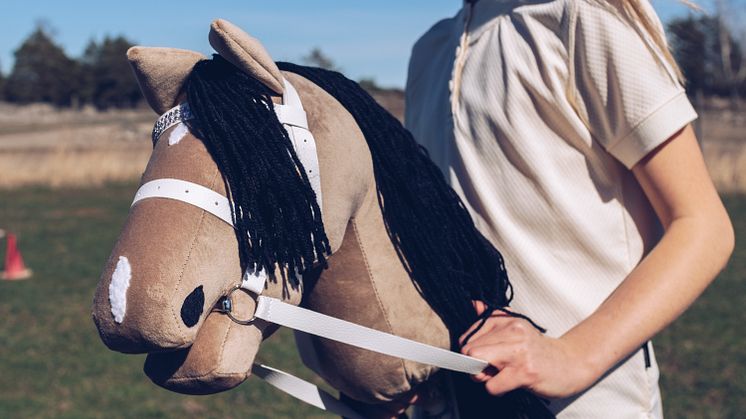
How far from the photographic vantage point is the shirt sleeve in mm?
1210

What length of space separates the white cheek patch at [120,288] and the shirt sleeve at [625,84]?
0.73m

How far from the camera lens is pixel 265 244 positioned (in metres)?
1.00

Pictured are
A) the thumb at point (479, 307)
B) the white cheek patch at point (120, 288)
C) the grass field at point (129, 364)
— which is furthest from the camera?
the grass field at point (129, 364)

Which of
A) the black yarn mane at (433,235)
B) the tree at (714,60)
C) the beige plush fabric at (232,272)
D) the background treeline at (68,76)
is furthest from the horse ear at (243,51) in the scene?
the background treeline at (68,76)

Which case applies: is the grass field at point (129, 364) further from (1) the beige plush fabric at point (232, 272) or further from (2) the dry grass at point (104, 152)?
(1) the beige plush fabric at point (232, 272)

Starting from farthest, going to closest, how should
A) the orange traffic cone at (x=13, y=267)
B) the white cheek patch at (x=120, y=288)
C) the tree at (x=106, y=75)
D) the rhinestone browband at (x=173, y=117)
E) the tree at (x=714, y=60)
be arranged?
the tree at (x=106, y=75)
the tree at (x=714, y=60)
the orange traffic cone at (x=13, y=267)
the rhinestone browband at (x=173, y=117)
the white cheek patch at (x=120, y=288)

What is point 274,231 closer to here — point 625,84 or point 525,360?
point 525,360

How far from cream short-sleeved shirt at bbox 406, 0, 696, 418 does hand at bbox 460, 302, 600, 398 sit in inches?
5.8

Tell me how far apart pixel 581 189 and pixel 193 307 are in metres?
0.68

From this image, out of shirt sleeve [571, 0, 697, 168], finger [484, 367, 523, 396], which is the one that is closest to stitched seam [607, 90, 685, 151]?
shirt sleeve [571, 0, 697, 168]

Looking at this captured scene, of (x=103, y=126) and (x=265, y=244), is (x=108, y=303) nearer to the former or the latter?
(x=265, y=244)

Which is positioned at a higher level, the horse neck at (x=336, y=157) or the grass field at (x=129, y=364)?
the horse neck at (x=336, y=157)

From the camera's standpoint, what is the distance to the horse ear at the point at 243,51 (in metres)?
0.99

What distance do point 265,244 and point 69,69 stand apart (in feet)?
160
